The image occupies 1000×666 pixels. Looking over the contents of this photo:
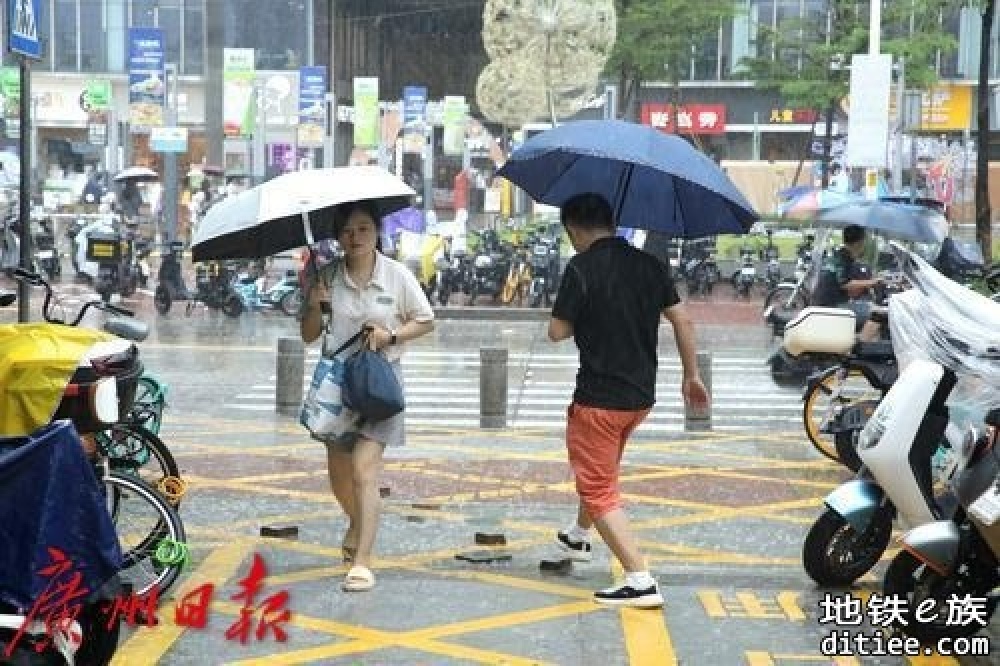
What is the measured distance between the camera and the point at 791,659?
524 centimetres

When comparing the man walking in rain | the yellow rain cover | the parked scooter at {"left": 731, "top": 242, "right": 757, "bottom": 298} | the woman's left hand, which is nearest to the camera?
the yellow rain cover

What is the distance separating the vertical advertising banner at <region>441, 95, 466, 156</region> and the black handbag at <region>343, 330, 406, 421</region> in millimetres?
26336

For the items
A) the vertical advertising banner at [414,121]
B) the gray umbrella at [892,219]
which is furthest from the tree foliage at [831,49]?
the gray umbrella at [892,219]

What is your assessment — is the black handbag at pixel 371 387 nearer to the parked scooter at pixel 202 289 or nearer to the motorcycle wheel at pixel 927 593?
the motorcycle wheel at pixel 927 593

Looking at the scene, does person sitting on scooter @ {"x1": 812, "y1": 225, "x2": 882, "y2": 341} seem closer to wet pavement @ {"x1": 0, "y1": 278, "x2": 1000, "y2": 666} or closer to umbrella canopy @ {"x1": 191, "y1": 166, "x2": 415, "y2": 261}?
wet pavement @ {"x1": 0, "y1": 278, "x2": 1000, "y2": 666}

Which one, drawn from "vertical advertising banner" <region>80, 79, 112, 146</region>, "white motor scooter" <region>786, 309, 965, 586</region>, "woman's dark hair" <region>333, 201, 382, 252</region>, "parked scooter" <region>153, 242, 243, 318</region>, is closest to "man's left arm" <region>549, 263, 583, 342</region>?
"woman's dark hair" <region>333, 201, 382, 252</region>

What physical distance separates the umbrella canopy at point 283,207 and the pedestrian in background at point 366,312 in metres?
0.15

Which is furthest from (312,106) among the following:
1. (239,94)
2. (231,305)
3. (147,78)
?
(231,305)

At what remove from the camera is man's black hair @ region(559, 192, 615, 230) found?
5980 millimetres

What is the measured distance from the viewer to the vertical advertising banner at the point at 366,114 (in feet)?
102

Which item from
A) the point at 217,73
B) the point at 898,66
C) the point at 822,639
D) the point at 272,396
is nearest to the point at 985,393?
the point at 822,639

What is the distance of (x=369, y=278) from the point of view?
6250 millimetres

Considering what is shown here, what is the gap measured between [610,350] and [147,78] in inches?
952

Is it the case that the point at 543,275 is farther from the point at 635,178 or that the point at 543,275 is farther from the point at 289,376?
the point at 635,178
